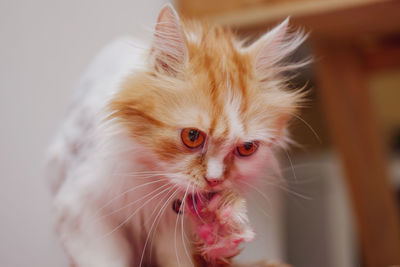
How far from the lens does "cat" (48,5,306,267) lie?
60 centimetres

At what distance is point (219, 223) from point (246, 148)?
115 mm

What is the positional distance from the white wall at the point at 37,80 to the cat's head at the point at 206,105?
1.24 ft

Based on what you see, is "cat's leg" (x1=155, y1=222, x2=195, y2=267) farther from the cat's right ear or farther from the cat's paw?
the cat's right ear

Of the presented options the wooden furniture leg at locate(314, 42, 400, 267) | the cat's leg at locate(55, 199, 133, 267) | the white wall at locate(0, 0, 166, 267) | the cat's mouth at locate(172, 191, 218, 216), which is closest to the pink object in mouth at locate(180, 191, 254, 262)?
the cat's mouth at locate(172, 191, 218, 216)

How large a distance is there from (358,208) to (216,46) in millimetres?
1333

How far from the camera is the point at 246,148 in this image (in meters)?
0.63

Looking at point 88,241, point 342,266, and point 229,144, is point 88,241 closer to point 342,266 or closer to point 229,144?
point 229,144

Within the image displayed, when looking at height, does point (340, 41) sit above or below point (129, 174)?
above

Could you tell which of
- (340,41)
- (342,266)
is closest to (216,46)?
(340,41)

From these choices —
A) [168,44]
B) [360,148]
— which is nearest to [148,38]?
[168,44]

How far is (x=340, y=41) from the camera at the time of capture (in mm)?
1588

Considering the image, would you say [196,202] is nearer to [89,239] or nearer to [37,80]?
[89,239]

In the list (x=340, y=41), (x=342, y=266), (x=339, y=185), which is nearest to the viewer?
(x=340, y=41)

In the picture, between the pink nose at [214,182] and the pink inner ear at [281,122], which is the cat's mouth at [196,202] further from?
the pink inner ear at [281,122]
